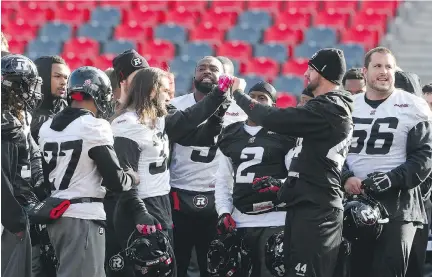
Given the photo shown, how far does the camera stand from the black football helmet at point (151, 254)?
5.70 meters

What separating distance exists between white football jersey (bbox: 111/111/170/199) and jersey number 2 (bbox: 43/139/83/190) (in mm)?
511

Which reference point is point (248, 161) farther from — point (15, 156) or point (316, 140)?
point (15, 156)

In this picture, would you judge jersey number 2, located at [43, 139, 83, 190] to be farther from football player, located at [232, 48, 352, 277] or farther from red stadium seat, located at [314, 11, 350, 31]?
red stadium seat, located at [314, 11, 350, 31]

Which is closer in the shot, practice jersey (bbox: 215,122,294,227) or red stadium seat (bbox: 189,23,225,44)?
practice jersey (bbox: 215,122,294,227)

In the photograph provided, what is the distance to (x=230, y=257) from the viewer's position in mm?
6191

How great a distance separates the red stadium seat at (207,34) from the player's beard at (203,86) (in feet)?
26.4

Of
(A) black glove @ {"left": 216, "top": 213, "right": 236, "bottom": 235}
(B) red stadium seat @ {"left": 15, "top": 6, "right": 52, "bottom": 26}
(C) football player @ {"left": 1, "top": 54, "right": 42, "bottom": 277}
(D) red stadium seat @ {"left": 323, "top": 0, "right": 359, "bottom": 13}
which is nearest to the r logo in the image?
(C) football player @ {"left": 1, "top": 54, "right": 42, "bottom": 277}

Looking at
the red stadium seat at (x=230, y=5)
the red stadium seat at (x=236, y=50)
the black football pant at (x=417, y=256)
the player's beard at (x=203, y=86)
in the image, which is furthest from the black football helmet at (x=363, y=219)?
the red stadium seat at (x=230, y=5)

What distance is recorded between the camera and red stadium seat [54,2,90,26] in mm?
16250

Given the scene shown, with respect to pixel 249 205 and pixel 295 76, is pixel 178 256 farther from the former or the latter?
pixel 295 76

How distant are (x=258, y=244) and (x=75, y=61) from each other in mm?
9098

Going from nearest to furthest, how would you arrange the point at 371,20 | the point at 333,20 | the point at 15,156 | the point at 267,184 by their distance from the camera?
1. the point at 15,156
2. the point at 267,184
3. the point at 371,20
4. the point at 333,20

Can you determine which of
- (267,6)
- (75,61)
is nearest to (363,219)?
(75,61)

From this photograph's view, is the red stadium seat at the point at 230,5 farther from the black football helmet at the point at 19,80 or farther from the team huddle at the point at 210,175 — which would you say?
the black football helmet at the point at 19,80
